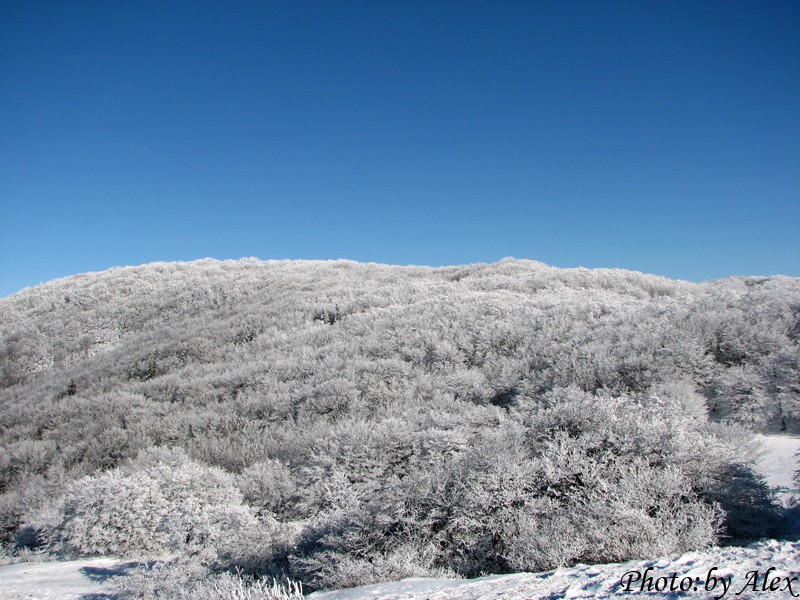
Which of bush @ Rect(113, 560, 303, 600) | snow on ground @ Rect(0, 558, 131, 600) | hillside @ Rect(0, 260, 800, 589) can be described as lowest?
snow on ground @ Rect(0, 558, 131, 600)

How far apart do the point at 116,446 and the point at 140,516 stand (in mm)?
3614

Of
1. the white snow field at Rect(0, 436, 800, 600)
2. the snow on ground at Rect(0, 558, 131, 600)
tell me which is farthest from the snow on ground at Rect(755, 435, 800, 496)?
the snow on ground at Rect(0, 558, 131, 600)

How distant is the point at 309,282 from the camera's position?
23094 mm

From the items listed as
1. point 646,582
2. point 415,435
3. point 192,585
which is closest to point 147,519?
point 192,585

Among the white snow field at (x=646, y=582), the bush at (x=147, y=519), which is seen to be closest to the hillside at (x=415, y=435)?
the bush at (x=147, y=519)

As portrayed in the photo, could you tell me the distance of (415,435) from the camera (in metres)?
6.72

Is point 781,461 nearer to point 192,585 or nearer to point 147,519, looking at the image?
point 192,585

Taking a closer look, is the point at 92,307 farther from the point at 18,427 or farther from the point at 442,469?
the point at 442,469

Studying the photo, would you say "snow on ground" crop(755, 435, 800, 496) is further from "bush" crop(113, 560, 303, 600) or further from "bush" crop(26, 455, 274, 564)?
"bush" crop(26, 455, 274, 564)

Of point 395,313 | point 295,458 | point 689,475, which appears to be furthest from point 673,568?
point 395,313

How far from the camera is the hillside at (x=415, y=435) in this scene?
13.5 feet

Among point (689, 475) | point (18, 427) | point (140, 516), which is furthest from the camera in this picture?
point (18, 427)

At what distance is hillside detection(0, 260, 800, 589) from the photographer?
13.5 ft

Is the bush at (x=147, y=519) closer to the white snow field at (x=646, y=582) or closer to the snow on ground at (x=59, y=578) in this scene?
the snow on ground at (x=59, y=578)
